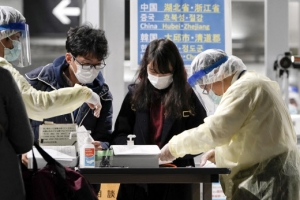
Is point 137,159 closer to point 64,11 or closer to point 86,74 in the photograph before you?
point 86,74

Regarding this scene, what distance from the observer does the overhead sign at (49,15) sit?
4.48 m

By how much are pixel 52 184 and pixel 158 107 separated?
131cm

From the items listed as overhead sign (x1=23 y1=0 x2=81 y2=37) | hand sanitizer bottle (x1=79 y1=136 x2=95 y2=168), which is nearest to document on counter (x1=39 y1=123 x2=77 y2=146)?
hand sanitizer bottle (x1=79 y1=136 x2=95 y2=168)

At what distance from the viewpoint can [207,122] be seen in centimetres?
283

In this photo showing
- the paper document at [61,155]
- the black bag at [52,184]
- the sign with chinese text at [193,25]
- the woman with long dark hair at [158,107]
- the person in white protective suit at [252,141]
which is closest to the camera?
the black bag at [52,184]

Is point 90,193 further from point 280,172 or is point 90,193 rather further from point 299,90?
point 299,90

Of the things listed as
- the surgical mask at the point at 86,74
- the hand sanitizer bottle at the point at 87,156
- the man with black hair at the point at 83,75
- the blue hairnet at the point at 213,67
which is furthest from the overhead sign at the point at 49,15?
the hand sanitizer bottle at the point at 87,156

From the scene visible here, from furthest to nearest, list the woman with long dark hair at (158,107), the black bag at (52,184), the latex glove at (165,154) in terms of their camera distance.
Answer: the woman with long dark hair at (158,107) → the latex glove at (165,154) → the black bag at (52,184)

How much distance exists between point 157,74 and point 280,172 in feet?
2.82

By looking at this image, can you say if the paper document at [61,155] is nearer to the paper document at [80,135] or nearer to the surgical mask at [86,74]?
the paper document at [80,135]

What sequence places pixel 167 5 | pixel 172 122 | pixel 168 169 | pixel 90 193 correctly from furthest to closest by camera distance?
pixel 167 5
pixel 172 122
pixel 168 169
pixel 90 193

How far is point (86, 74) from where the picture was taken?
127 inches

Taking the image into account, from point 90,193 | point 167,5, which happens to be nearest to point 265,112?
point 90,193

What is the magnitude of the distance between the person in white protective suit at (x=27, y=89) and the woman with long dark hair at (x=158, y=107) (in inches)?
11.0
